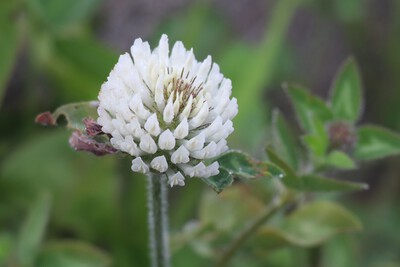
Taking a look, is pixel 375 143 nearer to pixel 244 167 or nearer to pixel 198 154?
pixel 244 167

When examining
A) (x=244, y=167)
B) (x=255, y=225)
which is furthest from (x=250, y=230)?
(x=244, y=167)

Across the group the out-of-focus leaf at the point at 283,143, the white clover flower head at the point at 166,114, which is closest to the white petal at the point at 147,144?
the white clover flower head at the point at 166,114

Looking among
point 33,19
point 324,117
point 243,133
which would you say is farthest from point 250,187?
point 33,19

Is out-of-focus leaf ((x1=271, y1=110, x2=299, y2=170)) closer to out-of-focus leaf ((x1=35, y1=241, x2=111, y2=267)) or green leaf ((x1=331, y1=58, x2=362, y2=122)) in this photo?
green leaf ((x1=331, y1=58, x2=362, y2=122))

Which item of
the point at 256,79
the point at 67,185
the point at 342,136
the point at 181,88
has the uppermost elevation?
the point at 256,79

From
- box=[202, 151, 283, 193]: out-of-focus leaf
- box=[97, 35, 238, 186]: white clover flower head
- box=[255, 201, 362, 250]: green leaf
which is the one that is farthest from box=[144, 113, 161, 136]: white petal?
box=[255, 201, 362, 250]: green leaf
